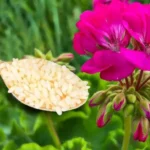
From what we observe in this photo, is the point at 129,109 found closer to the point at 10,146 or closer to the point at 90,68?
the point at 90,68

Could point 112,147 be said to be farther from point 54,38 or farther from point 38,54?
point 54,38

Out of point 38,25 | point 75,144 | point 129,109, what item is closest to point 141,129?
point 129,109

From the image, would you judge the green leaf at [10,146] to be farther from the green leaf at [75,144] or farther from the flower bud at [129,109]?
the flower bud at [129,109]

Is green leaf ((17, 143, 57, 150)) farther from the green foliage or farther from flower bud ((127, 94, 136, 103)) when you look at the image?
the green foliage

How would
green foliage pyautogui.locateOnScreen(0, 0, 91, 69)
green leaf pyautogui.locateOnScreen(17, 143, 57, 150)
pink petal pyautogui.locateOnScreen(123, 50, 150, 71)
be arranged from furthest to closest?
green foliage pyautogui.locateOnScreen(0, 0, 91, 69)
green leaf pyautogui.locateOnScreen(17, 143, 57, 150)
pink petal pyautogui.locateOnScreen(123, 50, 150, 71)

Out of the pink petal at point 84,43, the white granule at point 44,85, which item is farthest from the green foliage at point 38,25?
the pink petal at point 84,43

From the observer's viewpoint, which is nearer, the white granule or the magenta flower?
the magenta flower

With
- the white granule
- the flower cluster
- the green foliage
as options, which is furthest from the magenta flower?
the green foliage
